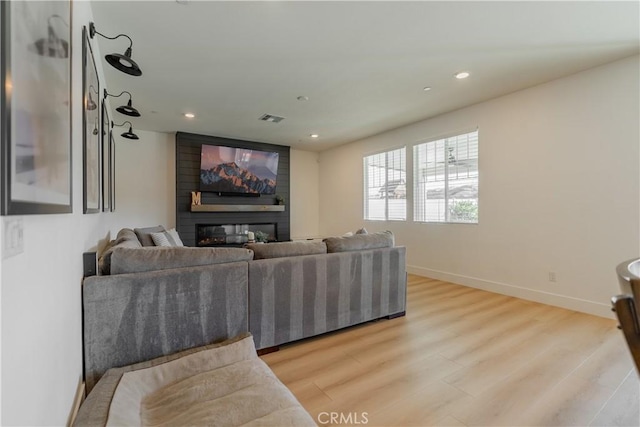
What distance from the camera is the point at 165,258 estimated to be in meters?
1.90

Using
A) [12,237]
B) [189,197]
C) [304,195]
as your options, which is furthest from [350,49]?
[304,195]

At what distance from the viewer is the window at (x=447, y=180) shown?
13.5 ft

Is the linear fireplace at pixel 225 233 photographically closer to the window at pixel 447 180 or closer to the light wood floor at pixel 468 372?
the window at pixel 447 180

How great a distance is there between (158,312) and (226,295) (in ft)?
1.38

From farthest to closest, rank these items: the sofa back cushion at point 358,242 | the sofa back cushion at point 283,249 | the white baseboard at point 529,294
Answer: the white baseboard at point 529,294, the sofa back cushion at point 358,242, the sofa back cushion at point 283,249

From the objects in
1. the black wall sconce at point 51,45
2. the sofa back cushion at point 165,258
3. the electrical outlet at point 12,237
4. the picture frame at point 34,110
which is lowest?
the sofa back cushion at point 165,258

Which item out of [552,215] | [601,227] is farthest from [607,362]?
[552,215]

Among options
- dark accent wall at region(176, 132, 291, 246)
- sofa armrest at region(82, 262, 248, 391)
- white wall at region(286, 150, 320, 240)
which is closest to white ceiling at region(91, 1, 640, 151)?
dark accent wall at region(176, 132, 291, 246)

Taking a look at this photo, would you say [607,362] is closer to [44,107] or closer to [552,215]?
[552,215]

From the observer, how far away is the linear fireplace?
5.77 meters

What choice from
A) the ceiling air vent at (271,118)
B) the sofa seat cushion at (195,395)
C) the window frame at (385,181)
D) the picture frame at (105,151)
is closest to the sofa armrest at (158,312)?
the sofa seat cushion at (195,395)

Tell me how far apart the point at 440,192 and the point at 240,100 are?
10.5 ft

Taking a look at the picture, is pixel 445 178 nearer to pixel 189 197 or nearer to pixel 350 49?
pixel 350 49

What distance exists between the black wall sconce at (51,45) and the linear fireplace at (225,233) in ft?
15.9
